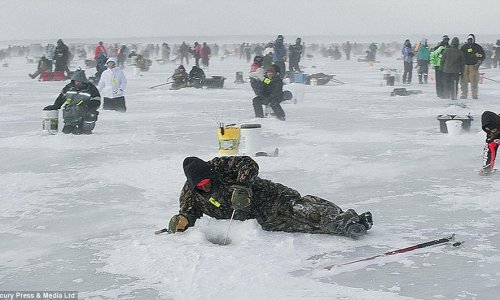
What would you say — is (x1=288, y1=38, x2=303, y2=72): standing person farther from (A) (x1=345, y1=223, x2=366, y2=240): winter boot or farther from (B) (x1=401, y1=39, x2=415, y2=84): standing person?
(A) (x1=345, y1=223, x2=366, y2=240): winter boot

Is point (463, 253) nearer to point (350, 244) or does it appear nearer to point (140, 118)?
point (350, 244)

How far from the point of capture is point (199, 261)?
513 centimetres

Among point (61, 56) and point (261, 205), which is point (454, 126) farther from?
point (61, 56)

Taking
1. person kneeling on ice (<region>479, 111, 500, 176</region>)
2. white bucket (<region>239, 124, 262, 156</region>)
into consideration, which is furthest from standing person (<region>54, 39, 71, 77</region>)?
person kneeling on ice (<region>479, 111, 500, 176</region>)

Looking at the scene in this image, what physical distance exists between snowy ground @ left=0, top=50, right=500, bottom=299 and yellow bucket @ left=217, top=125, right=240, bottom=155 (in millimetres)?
480

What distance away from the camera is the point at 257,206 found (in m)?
5.82

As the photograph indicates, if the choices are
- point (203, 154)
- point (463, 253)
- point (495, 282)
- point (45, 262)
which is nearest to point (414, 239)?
point (463, 253)

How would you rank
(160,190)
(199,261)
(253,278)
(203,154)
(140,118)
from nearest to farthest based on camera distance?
1. (253,278)
2. (199,261)
3. (160,190)
4. (203,154)
5. (140,118)

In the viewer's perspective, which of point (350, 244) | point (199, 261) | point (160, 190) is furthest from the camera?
point (160, 190)

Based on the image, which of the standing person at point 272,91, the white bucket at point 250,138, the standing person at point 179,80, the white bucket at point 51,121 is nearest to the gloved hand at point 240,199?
the white bucket at point 250,138

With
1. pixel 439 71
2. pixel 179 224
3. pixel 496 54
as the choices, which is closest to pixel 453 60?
pixel 439 71

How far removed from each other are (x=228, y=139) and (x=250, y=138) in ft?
1.33

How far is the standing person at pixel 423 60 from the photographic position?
78.0ft

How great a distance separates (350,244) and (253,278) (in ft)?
3.86
